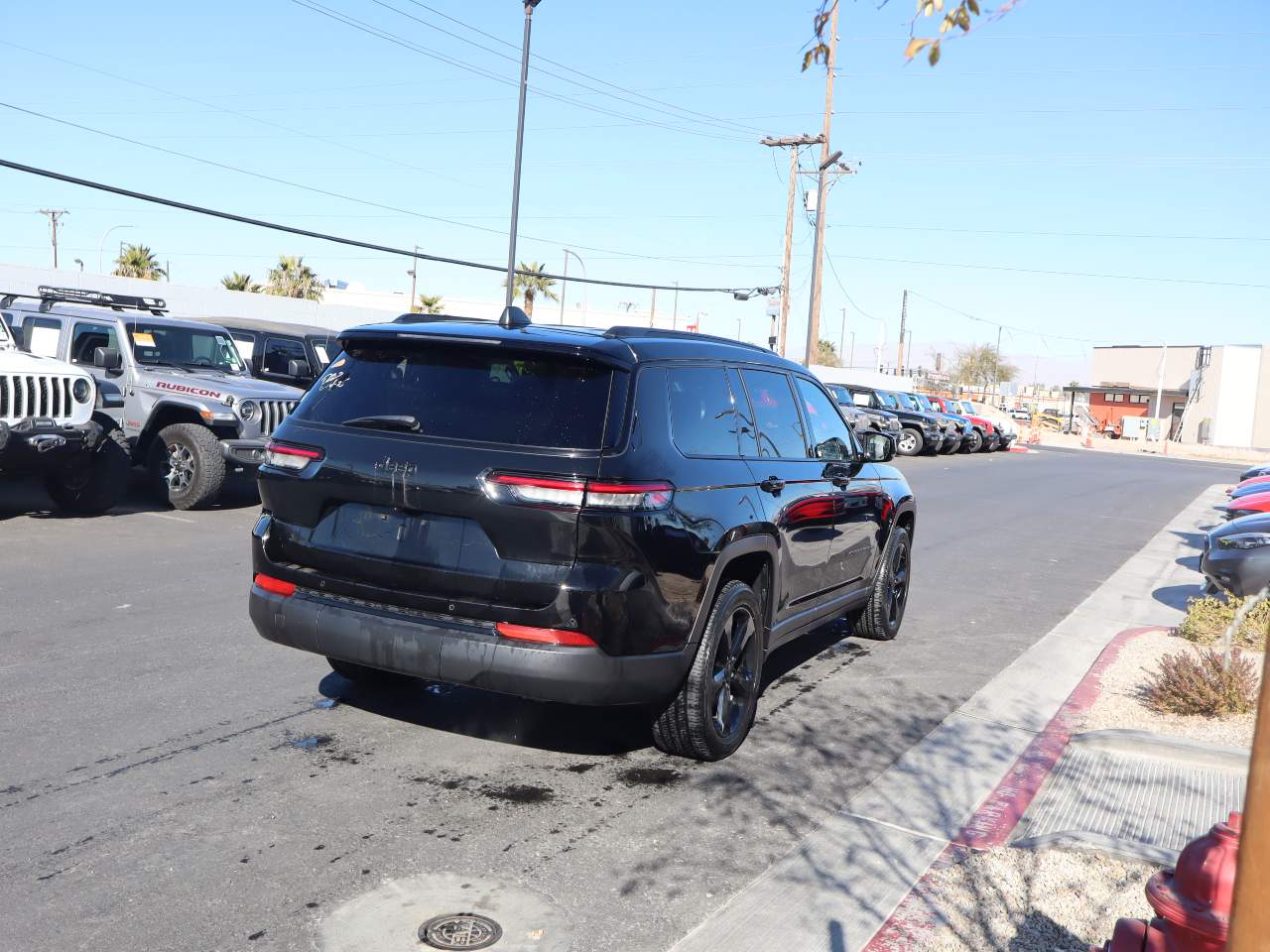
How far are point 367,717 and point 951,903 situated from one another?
2.90 metres

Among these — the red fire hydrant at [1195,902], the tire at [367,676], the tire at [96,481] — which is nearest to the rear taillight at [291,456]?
the tire at [367,676]

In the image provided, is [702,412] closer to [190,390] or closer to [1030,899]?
[1030,899]

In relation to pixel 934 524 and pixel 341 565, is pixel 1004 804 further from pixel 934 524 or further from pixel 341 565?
pixel 934 524

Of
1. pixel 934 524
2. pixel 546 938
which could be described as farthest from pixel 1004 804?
pixel 934 524

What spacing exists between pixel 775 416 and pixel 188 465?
8.41 metres

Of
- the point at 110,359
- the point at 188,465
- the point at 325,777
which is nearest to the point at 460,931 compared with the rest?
the point at 325,777

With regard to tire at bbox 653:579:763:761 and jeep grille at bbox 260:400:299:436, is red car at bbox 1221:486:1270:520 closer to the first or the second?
tire at bbox 653:579:763:761

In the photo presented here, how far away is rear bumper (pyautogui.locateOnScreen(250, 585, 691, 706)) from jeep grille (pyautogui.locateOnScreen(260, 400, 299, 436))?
8.32 m

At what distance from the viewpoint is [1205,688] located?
20.8ft

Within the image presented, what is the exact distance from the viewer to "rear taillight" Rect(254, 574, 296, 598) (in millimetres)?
5039

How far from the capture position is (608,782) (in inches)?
198

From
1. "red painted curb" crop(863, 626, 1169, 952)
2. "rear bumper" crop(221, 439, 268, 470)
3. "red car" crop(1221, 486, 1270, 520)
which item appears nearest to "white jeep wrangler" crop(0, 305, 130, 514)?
"rear bumper" crop(221, 439, 268, 470)

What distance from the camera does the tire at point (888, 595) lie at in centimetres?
796

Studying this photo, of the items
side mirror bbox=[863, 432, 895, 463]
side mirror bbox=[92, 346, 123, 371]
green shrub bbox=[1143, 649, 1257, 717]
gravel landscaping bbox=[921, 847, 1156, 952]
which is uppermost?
side mirror bbox=[92, 346, 123, 371]
